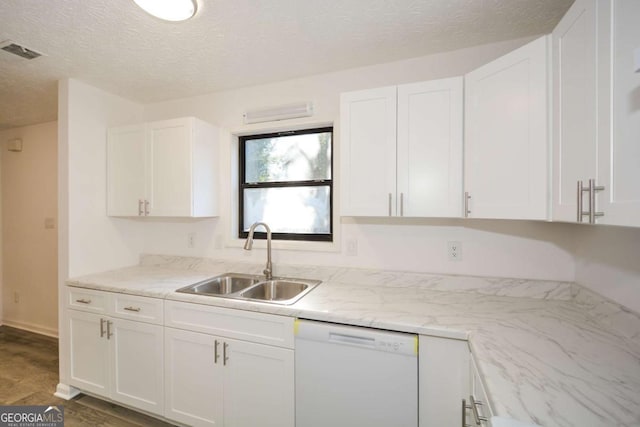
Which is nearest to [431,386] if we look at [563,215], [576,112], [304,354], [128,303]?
[304,354]

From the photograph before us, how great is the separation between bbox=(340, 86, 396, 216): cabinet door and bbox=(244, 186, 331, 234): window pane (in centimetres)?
52

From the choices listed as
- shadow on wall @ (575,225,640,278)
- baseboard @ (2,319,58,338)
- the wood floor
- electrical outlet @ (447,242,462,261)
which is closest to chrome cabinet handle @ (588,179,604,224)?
shadow on wall @ (575,225,640,278)

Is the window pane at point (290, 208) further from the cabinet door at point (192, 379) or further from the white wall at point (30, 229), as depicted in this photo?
the white wall at point (30, 229)

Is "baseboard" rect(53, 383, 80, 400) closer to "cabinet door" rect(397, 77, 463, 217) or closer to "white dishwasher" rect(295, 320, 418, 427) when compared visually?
"white dishwasher" rect(295, 320, 418, 427)

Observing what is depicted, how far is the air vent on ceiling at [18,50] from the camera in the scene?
1.63 metres

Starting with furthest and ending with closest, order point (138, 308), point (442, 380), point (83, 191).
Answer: point (83, 191) < point (138, 308) < point (442, 380)

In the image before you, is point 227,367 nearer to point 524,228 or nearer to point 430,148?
point 430,148

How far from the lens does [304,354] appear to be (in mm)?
1438

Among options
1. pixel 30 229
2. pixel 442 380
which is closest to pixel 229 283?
pixel 442 380

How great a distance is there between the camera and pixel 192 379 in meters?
1.71

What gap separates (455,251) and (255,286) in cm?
136

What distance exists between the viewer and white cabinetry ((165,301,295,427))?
150 centimetres

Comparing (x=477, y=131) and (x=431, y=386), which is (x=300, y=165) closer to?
(x=477, y=131)

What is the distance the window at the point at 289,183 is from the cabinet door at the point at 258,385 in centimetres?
92
